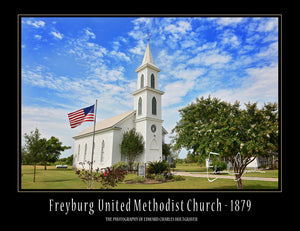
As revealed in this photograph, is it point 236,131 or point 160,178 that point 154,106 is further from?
point 236,131

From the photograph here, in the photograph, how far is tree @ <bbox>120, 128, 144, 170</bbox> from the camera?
77.5ft

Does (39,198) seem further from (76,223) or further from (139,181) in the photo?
(139,181)

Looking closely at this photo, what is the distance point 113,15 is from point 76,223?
7.24m

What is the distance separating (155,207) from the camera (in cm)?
596

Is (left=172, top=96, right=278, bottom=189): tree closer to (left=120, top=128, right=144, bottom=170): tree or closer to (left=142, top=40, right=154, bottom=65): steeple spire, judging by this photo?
(left=120, top=128, right=144, bottom=170): tree

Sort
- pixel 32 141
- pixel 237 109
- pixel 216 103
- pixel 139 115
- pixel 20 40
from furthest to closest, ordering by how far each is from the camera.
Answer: pixel 139 115 < pixel 32 141 < pixel 216 103 < pixel 237 109 < pixel 20 40

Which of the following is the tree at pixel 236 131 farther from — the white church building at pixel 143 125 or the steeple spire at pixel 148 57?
the steeple spire at pixel 148 57

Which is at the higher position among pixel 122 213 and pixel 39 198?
pixel 39 198

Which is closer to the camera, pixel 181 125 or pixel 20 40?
pixel 20 40

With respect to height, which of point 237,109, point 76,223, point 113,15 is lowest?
point 76,223

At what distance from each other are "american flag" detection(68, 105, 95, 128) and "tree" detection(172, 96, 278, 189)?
6.25 meters

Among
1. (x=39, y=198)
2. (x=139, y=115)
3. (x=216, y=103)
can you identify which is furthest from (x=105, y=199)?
(x=139, y=115)

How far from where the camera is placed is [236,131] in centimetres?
826

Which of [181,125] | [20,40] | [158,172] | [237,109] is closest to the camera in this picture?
[20,40]
